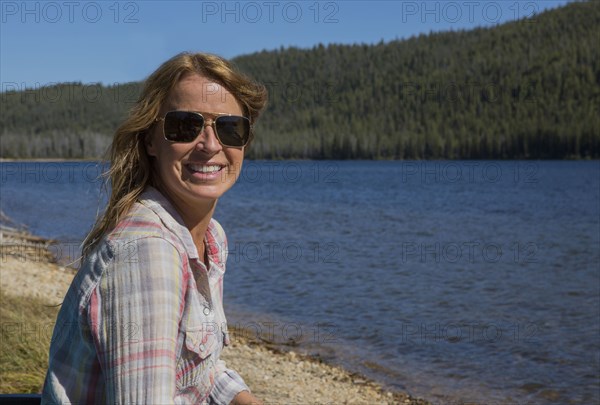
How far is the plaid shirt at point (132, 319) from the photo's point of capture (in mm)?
1659

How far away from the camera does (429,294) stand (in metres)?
15.0

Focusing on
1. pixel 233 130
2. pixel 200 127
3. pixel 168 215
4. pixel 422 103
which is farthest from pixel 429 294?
pixel 422 103

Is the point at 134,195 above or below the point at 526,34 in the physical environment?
below

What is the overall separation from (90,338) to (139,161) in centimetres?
58

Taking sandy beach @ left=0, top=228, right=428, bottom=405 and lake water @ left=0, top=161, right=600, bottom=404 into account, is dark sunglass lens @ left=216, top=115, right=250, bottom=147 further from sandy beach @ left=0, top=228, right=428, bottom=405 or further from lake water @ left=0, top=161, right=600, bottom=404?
sandy beach @ left=0, top=228, right=428, bottom=405

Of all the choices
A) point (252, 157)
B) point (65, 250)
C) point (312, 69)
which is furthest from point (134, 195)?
point (312, 69)

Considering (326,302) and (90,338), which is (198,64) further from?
(326,302)

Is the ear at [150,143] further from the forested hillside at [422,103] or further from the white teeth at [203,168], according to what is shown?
the forested hillside at [422,103]

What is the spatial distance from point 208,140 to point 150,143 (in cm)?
17

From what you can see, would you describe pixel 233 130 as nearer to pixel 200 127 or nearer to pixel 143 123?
pixel 200 127

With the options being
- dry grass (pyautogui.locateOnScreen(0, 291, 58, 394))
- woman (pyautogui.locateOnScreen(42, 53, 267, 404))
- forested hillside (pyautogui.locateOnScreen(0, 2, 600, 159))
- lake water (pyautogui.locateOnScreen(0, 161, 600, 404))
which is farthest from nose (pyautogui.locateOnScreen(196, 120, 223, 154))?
forested hillside (pyautogui.locateOnScreen(0, 2, 600, 159))

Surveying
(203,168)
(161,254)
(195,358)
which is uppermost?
(203,168)

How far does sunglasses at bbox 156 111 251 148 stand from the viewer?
206 cm

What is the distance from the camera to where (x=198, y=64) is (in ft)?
6.79
